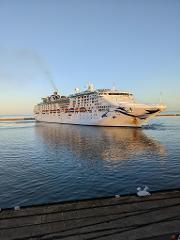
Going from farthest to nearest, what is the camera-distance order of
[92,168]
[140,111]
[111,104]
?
[111,104], [140,111], [92,168]

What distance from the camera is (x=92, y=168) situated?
2233 centimetres

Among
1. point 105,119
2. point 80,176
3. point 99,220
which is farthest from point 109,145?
point 105,119

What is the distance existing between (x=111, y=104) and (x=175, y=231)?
5778 cm

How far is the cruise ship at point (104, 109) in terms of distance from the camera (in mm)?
61253

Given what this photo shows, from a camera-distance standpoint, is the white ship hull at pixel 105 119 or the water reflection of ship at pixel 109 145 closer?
the water reflection of ship at pixel 109 145

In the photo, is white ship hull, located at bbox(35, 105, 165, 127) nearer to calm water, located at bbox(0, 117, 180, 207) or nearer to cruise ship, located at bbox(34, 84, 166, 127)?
cruise ship, located at bbox(34, 84, 166, 127)

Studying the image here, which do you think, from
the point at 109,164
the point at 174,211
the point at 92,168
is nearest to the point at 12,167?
the point at 92,168

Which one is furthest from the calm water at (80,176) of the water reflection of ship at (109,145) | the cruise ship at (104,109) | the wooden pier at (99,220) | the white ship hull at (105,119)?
the white ship hull at (105,119)

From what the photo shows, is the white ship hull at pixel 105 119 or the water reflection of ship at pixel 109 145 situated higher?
the white ship hull at pixel 105 119

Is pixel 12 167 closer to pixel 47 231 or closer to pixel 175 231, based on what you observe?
pixel 47 231

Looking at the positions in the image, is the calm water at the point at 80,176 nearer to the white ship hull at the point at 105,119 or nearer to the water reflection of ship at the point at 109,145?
the water reflection of ship at the point at 109,145

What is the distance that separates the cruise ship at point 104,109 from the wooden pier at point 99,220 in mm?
50517

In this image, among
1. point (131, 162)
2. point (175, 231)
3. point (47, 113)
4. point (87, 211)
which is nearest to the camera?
point (175, 231)

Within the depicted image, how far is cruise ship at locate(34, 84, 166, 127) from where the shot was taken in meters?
61.3
